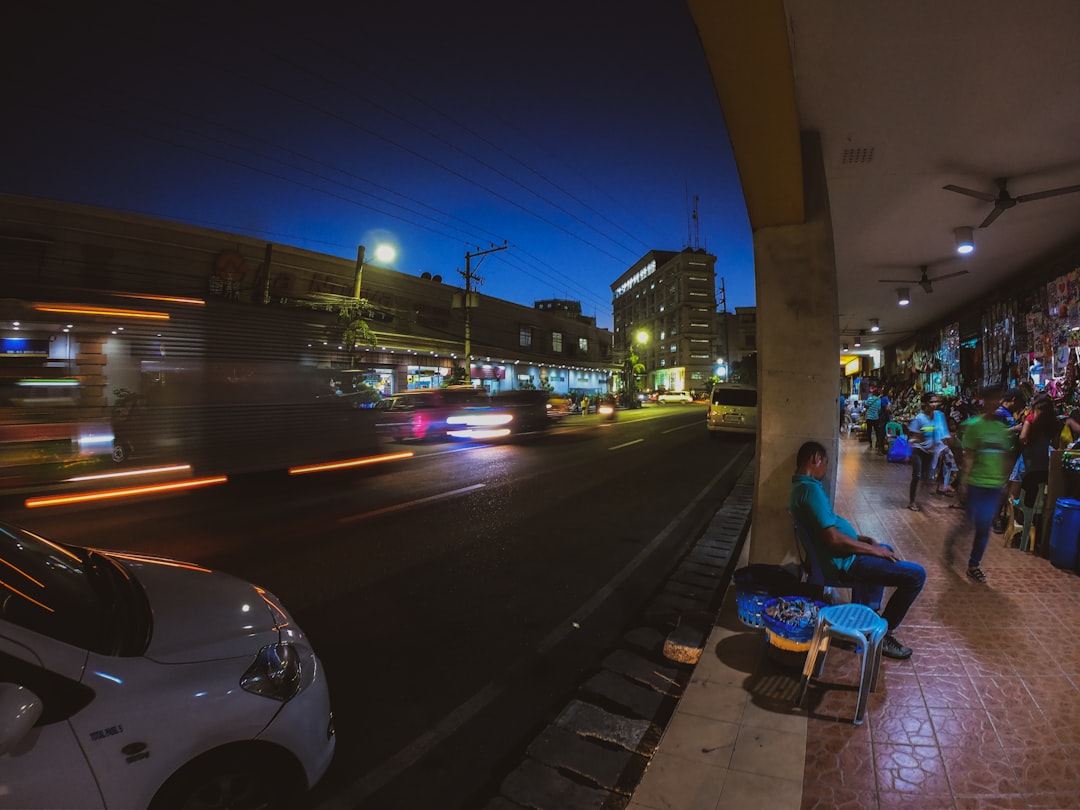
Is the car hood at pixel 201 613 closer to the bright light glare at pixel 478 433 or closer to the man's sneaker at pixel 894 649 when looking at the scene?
the man's sneaker at pixel 894 649

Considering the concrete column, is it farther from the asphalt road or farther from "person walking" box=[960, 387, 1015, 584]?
the asphalt road

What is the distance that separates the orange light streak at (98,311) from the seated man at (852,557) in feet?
33.4

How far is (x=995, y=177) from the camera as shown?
21.7 ft

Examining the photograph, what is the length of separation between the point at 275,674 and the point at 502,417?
730 inches

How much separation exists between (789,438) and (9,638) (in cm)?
524

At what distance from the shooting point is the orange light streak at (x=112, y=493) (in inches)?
354

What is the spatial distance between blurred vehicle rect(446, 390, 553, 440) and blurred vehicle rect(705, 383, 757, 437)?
7.36m

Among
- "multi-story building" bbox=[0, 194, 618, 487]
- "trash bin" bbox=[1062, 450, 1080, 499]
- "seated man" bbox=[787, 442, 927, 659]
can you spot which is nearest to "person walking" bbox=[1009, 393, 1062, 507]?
"trash bin" bbox=[1062, 450, 1080, 499]

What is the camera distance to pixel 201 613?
2.45m

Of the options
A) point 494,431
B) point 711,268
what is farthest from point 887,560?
point 711,268

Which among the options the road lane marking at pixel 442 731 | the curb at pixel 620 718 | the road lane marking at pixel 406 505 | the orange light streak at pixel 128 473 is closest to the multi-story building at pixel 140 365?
the orange light streak at pixel 128 473

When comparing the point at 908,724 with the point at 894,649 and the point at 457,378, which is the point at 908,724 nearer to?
the point at 894,649

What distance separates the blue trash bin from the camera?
5320 mm

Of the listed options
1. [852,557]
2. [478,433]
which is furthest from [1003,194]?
[478,433]
